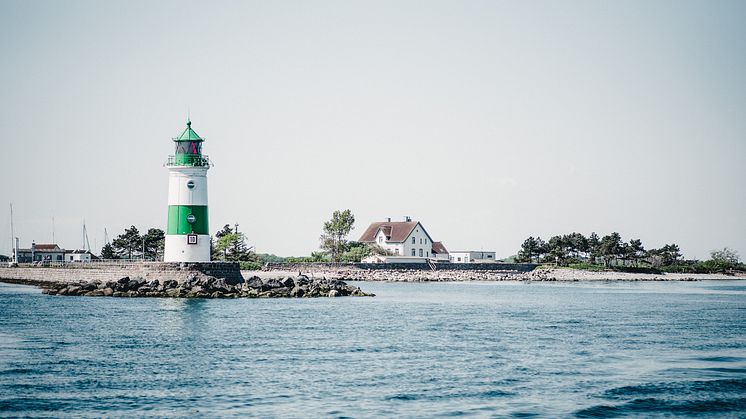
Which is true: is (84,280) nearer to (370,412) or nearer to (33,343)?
(33,343)

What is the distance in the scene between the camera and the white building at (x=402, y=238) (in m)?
108

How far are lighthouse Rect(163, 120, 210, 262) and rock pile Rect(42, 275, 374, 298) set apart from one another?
1933 millimetres

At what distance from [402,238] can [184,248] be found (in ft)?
178

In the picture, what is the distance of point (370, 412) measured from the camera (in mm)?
20188

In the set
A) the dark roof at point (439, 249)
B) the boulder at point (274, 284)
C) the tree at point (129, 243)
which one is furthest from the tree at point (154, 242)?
the boulder at point (274, 284)

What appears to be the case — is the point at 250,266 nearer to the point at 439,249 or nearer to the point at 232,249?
the point at 232,249

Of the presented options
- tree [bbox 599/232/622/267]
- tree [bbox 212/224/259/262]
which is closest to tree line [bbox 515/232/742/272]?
tree [bbox 599/232/622/267]

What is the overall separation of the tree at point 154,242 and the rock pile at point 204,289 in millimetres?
39451

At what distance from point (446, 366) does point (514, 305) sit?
2679 cm

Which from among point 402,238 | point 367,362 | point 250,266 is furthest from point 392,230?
point 367,362

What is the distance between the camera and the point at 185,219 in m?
56.6

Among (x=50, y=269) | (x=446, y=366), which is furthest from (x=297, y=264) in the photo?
(x=446, y=366)

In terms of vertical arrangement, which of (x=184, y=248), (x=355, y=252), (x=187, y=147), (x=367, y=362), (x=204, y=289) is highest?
(x=187, y=147)

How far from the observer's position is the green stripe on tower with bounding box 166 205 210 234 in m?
56.5
